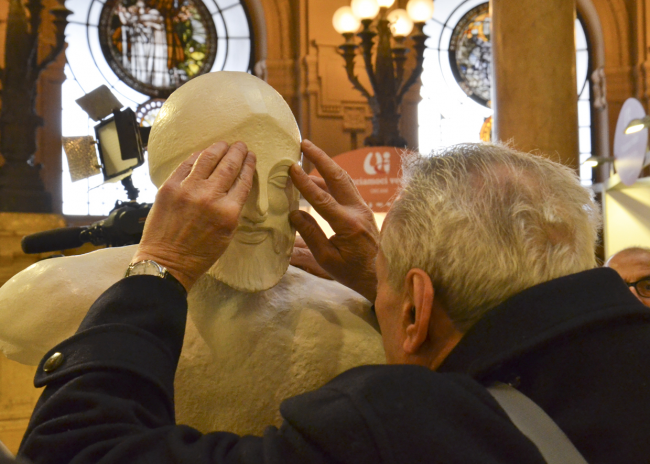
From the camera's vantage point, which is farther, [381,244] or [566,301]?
[381,244]

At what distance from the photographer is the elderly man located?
2.41 ft

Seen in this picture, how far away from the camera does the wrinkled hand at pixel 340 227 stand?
1.35m

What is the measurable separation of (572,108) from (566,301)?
8.14 ft

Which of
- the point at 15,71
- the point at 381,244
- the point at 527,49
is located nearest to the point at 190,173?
the point at 381,244

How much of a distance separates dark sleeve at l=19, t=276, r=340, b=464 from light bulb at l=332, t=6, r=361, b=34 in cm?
565

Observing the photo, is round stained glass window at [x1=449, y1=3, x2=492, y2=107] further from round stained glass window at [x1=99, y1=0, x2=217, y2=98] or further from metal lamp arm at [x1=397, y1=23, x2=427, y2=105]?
metal lamp arm at [x1=397, y1=23, x2=427, y2=105]

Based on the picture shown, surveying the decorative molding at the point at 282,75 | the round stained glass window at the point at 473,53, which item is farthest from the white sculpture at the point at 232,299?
the round stained glass window at the point at 473,53

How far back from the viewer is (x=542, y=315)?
825 millimetres

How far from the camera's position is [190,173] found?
107 centimetres

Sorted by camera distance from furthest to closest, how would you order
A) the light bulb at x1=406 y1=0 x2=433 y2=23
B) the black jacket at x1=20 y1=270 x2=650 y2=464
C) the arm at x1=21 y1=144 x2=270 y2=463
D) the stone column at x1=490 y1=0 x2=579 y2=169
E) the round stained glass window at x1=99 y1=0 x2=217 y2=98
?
the round stained glass window at x1=99 y1=0 x2=217 y2=98 < the light bulb at x1=406 y1=0 x2=433 y2=23 < the stone column at x1=490 y1=0 x2=579 y2=169 < the arm at x1=21 y1=144 x2=270 y2=463 < the black jacket at x1=20 y1=270 x2=650 y2=464

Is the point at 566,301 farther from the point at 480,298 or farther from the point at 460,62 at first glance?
the point at 460,62

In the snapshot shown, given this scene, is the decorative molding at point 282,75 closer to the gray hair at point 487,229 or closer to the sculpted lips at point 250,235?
the sculpted lips at point 250,235

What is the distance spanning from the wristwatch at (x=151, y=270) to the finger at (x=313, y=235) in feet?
1.22

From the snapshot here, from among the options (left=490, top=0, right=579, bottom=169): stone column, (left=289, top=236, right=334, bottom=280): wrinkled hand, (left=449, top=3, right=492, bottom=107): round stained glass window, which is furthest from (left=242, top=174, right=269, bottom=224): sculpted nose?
(left=449, top=3, right=492, bottom=107): round stained glass window
